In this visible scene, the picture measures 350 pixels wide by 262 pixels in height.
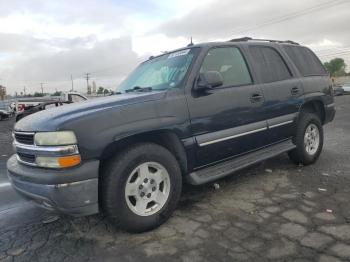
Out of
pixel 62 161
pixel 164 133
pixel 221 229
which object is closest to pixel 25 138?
pixel 62 161

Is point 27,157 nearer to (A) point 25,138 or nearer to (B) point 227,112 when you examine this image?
(A) point 25,138

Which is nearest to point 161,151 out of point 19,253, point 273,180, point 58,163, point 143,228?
point 143,228

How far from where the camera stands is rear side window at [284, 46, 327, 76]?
5898 millimetres

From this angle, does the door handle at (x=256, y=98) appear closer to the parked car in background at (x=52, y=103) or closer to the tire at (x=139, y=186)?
the tire at (x=139, y=186)

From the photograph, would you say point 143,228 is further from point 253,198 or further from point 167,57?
point 167,57

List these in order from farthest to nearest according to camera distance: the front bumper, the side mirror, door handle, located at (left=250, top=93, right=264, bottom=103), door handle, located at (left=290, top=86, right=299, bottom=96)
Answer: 1. door handle, located at (left=290, top=86, right=299, bottom=96)
2. door handle, located at (left=250, top=93, right=264, bottom=103)
3. the side mirror
4. the front bumper

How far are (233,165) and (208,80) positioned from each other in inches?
44.0

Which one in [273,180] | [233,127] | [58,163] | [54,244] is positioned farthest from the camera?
[273,180]

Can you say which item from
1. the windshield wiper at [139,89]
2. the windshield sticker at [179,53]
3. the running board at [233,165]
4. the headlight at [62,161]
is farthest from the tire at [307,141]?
the headlight at [62,161]

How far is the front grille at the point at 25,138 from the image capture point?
11.7ft

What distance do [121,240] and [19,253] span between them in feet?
3.01

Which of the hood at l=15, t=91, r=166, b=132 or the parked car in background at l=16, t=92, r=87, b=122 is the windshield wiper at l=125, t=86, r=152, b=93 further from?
the parked car in background at l=16, t=92, r=87, b=122

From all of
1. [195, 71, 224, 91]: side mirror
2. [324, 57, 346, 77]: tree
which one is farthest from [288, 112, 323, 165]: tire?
[324, 57, 346, 77]: tree

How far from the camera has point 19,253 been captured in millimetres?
3455
